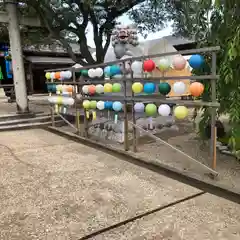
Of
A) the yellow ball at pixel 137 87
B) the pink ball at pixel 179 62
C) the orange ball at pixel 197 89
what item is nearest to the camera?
the orange ball at pixel 197 89

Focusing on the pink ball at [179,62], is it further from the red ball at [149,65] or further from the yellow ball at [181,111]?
the yellow ball at [181,111]

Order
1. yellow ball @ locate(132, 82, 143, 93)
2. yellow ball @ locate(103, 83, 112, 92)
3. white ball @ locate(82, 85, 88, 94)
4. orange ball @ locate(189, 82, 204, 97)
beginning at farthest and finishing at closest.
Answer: white ball @ locate(82, 85, 88, 94) < yellow ball @ locate(103, 83, 112, 92) < yellow ball @ locate(132, 82, 143, 93) < orange ball @ locate(189, 82, 204, 97)

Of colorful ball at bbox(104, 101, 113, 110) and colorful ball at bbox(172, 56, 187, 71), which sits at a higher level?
colorful ball at bbox(172, 56, 187, 71)

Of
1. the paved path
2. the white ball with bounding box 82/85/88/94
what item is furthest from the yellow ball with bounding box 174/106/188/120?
the white ball with bounding box 82/85/88/94

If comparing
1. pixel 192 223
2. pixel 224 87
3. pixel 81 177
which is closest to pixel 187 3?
pixel 224 87

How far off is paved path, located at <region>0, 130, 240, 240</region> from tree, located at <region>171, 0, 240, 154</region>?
3.80 ft

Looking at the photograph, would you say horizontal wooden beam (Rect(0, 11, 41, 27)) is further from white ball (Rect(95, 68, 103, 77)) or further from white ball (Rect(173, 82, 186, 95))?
white ball (Rect(173, 82, 186, 95))

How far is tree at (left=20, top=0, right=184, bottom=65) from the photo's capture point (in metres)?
8.68

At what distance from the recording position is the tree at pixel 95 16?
28.5 ft

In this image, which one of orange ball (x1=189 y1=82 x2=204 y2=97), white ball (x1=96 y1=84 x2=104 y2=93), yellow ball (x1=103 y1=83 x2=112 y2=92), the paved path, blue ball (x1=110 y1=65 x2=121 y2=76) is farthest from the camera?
white ball (x1=96 y1=84 x2=104 y2=93)

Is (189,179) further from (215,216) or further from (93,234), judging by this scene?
(93,234)

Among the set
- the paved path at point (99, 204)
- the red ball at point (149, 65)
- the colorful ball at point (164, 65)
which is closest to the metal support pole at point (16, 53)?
the paved path at point (99, 204)

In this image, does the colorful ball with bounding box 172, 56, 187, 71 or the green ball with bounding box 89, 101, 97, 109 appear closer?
the colorful ball with bounding box 172, 56, 187, 71

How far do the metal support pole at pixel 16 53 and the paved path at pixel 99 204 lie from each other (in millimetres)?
4220
